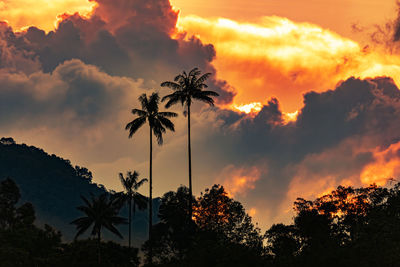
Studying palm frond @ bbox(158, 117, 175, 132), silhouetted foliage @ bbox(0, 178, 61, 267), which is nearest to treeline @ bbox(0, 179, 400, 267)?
silhouetted foliage @ bbox(0, 178, 61, 267)

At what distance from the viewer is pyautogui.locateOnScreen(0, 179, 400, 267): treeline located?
61594 millimetres

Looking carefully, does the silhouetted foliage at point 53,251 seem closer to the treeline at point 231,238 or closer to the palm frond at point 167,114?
the treeline at point 231,238

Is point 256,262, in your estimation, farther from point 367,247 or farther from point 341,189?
point 341,189

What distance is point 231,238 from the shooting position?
297 ft

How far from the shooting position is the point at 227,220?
96188 millimetres

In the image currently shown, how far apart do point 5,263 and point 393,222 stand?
49980 mm

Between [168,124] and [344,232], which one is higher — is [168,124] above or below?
above

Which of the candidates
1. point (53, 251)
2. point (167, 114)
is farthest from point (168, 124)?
point (53, 251)

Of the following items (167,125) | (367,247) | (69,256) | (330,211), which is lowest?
(367,247)

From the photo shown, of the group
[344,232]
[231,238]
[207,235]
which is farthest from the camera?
[344,232]

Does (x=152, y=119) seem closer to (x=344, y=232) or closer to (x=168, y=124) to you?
(x=168, y=124)

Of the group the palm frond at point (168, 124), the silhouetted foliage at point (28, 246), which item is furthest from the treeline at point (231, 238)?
the palm frond at point (168, 124)

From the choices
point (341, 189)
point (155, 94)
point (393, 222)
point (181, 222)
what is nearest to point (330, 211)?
point (341, 189)

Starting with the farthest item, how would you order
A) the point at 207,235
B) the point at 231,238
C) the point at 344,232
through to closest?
the point at 344,232 → the point at 231,238 → the point at 207,235
